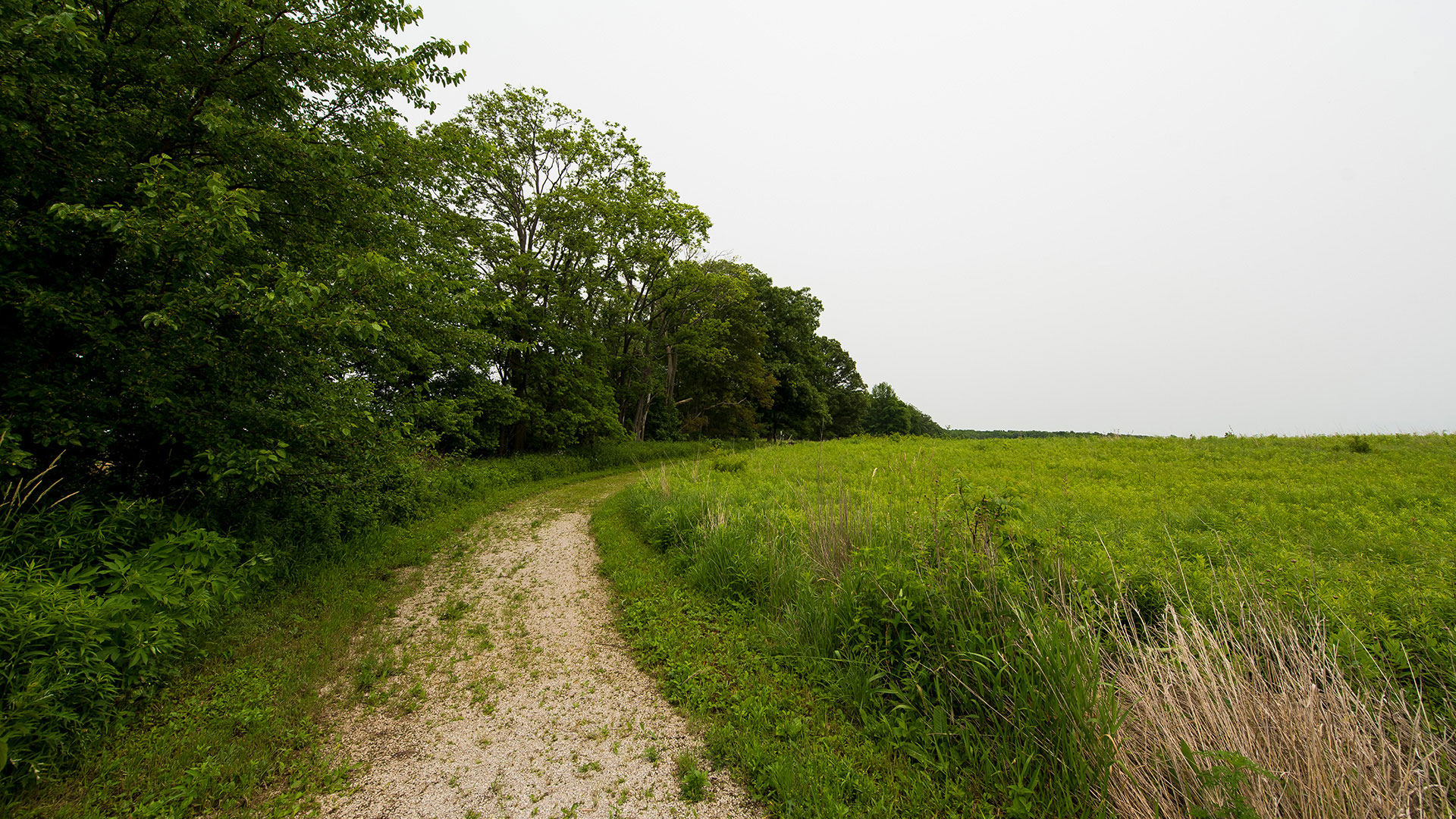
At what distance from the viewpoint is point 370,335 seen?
4828 mm

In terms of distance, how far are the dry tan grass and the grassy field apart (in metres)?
0.01

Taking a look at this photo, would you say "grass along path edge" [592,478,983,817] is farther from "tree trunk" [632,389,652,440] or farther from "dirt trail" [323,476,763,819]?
"tree trunk" [632,389,652,440]

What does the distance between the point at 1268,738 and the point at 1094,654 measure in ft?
2.40

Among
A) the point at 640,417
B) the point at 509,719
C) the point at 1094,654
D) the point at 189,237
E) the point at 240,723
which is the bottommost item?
the point at 509,719

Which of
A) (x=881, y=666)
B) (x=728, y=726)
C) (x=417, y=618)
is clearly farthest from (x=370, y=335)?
(x=881, y=666)

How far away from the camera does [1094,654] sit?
9.46ft

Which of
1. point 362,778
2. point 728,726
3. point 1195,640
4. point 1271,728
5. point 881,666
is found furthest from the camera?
point 881,666

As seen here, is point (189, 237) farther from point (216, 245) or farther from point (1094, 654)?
point (1094, 654)

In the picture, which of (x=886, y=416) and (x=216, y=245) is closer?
(x=216, y=245)

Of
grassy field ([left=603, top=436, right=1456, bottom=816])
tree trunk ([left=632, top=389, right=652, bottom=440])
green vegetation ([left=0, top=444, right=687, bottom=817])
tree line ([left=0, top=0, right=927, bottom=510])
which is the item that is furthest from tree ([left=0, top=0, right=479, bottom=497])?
tree trunk ([left=632, top=389, right=652, bottom=440])

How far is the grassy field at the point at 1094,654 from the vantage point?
7.93ft

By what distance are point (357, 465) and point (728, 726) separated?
588cm

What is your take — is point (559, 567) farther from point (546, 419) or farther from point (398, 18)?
point (546, 419)

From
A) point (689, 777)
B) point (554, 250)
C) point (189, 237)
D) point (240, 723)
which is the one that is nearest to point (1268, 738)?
A: point (689, 777)
